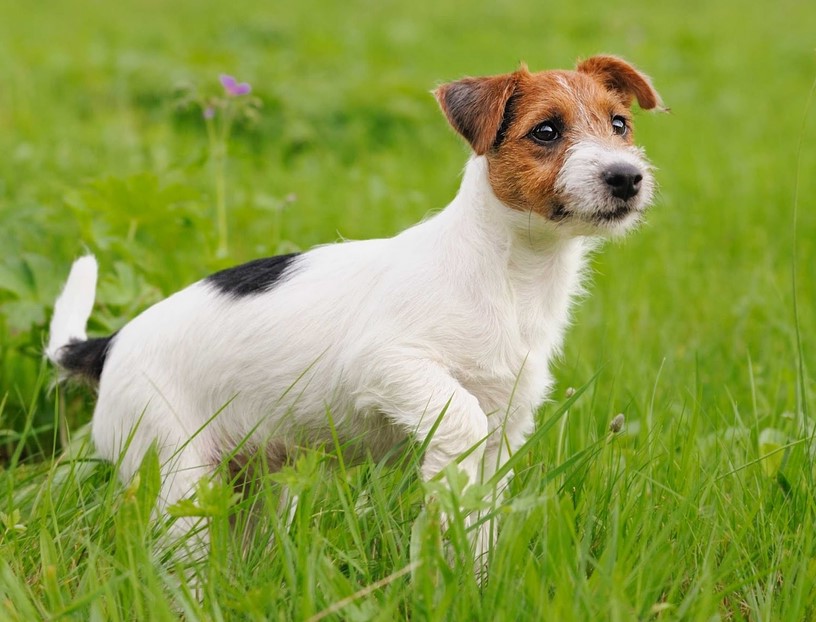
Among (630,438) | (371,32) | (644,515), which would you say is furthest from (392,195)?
(371,32)

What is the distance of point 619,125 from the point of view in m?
3.45

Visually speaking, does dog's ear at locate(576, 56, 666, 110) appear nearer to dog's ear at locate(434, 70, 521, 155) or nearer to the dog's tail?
dog's ear at locate(434, 70, 521, 155)

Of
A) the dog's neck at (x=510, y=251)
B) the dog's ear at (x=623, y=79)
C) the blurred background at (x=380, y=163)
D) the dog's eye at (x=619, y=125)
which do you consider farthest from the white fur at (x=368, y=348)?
the dog's ear at (x=623, y=79)

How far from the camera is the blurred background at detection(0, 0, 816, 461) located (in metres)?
4.41

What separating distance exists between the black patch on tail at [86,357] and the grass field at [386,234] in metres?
0.14

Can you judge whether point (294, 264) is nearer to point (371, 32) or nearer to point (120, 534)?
point (120, 534)

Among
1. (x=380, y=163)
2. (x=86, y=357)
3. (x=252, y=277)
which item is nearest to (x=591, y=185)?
(x=252, y=277)

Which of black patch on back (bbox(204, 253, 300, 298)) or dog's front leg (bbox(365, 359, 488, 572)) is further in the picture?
black patch on back (bbox(204, 253, 300, 298))

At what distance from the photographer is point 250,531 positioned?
11.1 ft

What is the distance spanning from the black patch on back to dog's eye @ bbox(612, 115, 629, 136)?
1144mm

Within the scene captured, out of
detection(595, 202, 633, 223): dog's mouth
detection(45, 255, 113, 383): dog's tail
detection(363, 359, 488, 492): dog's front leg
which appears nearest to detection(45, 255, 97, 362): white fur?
detection(45, 255, 113, 383): dog's tail

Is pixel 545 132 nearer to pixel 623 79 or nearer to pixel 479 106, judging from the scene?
pixel 479 106

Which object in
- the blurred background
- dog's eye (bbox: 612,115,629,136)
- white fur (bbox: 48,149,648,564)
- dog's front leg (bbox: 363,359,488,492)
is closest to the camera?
dog's front leg (bbox: 363,359,488,492)

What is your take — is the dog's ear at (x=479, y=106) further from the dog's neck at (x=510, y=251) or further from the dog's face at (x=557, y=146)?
the dog's neck at (x=510, y=251)
